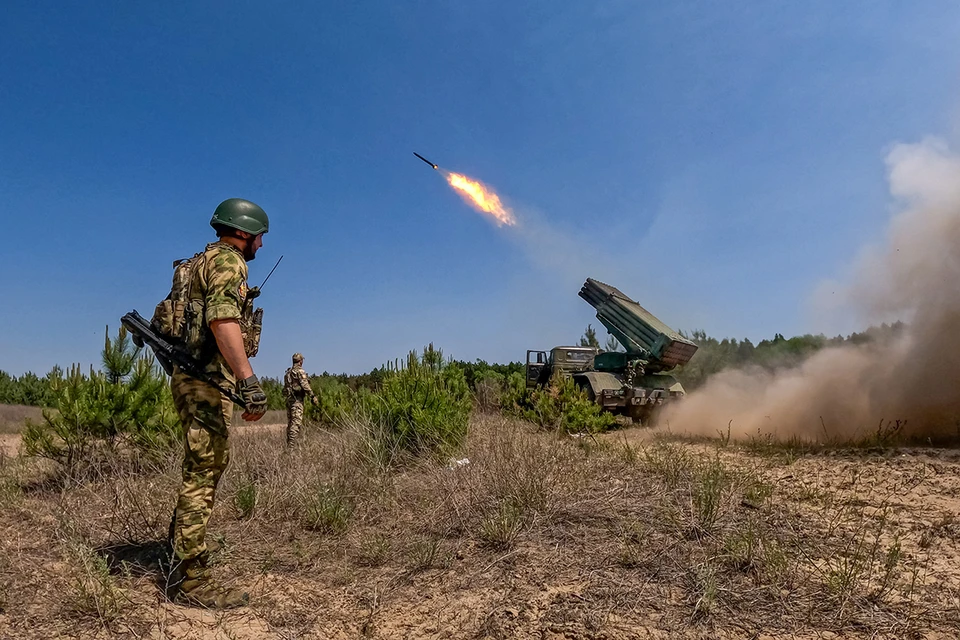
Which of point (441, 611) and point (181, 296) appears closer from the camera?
point (441, 611)

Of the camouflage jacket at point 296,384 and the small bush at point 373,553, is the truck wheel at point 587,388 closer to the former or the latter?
the camouflage jacket at point 296,384

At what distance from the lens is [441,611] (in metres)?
3.50

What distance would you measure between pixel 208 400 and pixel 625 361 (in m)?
11.5

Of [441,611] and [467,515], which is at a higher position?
[467,515]

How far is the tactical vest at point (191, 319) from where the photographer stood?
148 inches

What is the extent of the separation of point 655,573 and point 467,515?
1563 mm

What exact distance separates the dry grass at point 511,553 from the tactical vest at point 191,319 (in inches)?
55.3

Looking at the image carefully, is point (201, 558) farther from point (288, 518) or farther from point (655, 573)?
point (655, 573)

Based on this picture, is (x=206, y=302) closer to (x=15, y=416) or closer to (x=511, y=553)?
(x=511, y=553)

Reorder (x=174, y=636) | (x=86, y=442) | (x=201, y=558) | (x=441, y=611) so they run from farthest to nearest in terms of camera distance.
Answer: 1. (x=86, y=442)
2. (x=201, y=558)
3. (x=441, y=611)
4. (x=174, y=636)

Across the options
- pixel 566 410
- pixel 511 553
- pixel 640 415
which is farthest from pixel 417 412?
pixel 640 415

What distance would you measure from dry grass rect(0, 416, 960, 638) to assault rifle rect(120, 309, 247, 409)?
123cm

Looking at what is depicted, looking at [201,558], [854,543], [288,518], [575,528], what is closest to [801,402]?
[854,543]

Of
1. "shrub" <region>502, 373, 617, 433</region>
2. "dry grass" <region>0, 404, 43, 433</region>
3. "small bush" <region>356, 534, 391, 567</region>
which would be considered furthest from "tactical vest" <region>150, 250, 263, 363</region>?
"dry grass" <region>0, 404, 43, 433</region>
